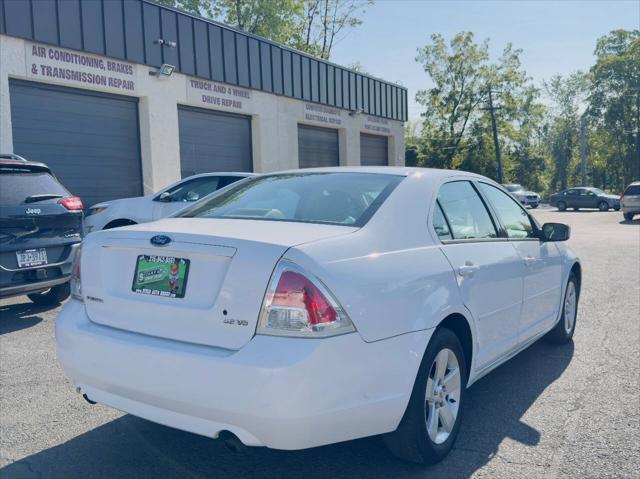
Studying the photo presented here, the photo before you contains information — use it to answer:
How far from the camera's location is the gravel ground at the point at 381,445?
309cm

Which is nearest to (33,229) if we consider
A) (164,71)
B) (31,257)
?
(31,257)

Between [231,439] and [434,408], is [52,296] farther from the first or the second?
[434,408]

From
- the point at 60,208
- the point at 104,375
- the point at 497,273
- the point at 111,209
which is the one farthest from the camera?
the point at 111,209

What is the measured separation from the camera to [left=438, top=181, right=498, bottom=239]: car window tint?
369 cm

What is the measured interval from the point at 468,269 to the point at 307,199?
39.7 inches

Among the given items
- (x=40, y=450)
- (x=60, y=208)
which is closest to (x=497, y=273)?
(x=40, y=450)

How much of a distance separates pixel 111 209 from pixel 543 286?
7.50 metres

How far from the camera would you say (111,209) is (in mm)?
10023

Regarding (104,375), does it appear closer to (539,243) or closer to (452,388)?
(452,388)

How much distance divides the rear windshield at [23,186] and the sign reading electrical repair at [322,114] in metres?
14.6

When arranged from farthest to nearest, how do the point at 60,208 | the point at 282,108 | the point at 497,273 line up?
1. the point at 282,108
2. the point at 60,208
3. the point at 497,273

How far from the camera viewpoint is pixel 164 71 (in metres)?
14.9

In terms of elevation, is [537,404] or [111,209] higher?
[111,209]

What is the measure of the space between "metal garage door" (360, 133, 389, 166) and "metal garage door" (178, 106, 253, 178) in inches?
290
